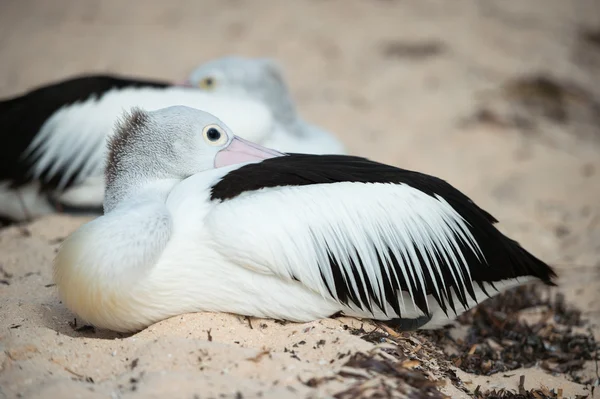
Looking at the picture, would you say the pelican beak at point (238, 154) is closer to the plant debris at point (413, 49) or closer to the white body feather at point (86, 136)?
the white body feather at point (86, 136)

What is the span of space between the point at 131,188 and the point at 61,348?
0.89 m

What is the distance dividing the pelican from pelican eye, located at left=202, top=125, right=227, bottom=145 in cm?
165

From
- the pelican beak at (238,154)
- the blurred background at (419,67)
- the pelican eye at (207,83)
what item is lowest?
the pelican beak at (238,154)

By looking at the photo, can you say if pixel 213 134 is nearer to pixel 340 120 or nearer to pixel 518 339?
pixel 518 339

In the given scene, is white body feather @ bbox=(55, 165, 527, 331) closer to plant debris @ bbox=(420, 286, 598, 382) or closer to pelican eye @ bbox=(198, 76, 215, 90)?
plant debris @ bbox=(420, 286, 598, 382)

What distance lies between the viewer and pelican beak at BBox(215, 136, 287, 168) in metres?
3.98

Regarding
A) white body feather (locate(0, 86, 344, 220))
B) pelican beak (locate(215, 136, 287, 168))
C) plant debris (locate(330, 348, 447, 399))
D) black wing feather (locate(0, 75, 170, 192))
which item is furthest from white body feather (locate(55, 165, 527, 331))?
black wing feather (locate(0, 75, 170, 192))

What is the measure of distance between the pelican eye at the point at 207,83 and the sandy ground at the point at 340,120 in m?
1.63

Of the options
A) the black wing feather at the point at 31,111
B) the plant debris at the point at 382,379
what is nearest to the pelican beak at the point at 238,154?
the plant debris at the point at 382,379

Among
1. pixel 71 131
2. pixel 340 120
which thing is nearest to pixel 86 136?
pixel 71 131

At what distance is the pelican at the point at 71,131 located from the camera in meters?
5.66

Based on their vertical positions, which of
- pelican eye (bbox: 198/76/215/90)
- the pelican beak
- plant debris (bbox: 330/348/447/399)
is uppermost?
pelican eye (bbox: 198/76/215/90)

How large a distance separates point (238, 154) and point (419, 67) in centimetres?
550

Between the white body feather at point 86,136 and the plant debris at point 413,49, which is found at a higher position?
the plant debris at point 413,49
